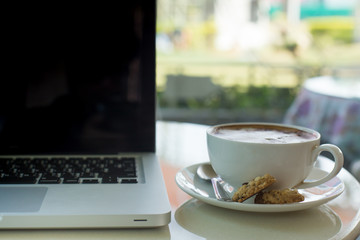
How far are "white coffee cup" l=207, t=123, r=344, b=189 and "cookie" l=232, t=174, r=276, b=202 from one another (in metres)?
0.02

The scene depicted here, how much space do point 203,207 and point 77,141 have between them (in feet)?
0.96

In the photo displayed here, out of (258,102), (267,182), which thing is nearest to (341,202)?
(267,182)

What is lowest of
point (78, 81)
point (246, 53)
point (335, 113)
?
point (335, 113)

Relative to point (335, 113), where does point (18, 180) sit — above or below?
above

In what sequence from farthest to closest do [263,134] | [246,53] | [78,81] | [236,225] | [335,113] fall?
[246,53] → [335,113] → [78,81] → [263,134] → [236,225]

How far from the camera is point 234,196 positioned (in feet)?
1.65

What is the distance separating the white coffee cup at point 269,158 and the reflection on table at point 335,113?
4.67 ft

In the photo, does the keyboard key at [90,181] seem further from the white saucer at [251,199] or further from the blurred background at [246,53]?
the blurred background at [246,53]

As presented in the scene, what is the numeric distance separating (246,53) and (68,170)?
3876mm

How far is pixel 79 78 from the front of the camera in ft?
2.41

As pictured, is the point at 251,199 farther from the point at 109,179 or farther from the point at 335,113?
the point at 335,113

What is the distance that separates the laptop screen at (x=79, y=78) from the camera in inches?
28.5

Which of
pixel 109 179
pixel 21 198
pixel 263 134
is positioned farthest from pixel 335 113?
pixel 21 198

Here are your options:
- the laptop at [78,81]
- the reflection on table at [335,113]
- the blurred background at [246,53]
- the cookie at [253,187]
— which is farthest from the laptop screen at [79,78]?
the blurred background at [246,53]
